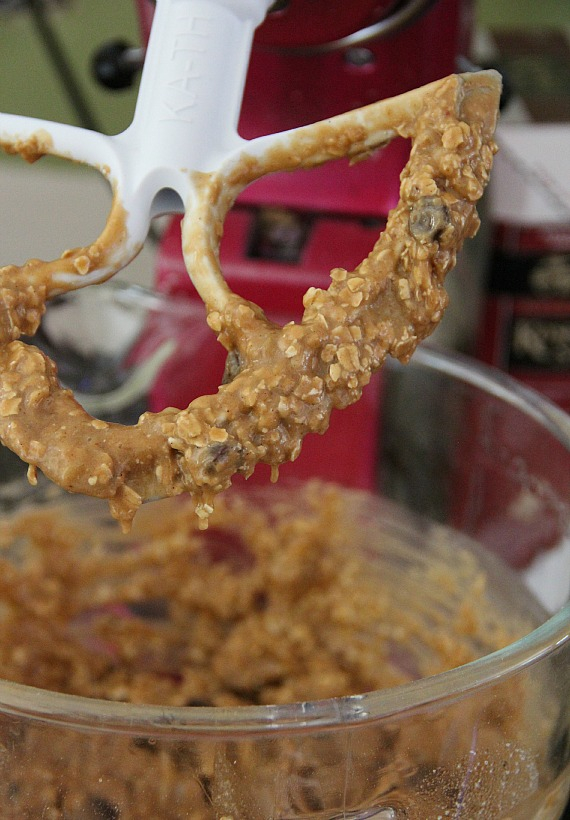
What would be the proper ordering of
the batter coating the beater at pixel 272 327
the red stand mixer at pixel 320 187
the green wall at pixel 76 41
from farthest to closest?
the green wall at pixel 76 41, the red stand mixer at pixel 320 187, the batter coating the beater at pixel 272 327

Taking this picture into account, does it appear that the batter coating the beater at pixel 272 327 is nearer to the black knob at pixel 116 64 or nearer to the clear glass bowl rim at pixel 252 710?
the clear glass bowl rim at pixel 252 710

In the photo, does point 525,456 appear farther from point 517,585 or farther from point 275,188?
point 275,188

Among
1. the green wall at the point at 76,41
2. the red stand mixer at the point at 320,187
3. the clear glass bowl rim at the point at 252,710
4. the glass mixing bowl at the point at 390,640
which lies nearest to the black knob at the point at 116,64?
the red stand mixer at the point at 320,187

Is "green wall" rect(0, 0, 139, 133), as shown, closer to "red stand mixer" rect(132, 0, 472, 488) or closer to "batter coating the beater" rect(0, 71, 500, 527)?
"red stand mixer" rect(132, 0, 472, 488)

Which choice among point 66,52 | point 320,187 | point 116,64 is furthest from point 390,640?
point 66,52

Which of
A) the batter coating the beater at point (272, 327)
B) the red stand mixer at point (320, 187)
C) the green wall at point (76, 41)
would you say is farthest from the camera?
the green wall at point (76, 41)

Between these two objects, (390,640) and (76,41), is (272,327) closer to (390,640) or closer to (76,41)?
(390,640)

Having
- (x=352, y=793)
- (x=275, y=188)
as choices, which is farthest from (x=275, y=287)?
(x=352, y=793)

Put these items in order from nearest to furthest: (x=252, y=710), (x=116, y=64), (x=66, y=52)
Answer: (x=252, y=710)
(x=116, y=64)
(x=66, y=52)

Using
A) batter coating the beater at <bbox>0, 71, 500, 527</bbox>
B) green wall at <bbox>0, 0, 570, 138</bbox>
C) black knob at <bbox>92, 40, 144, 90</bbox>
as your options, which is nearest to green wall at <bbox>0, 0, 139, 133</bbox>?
green wall at <bbox>0, 0, 570, 138</bbox>
